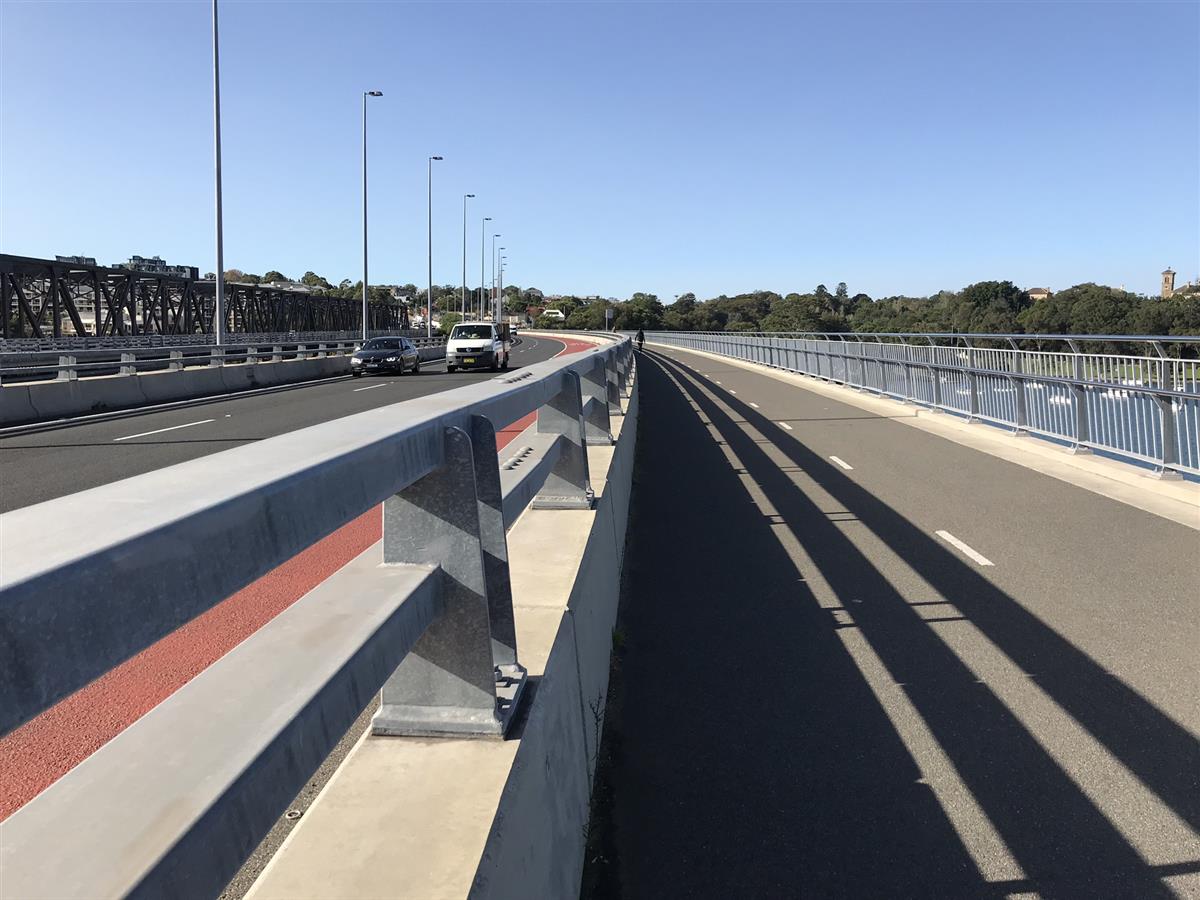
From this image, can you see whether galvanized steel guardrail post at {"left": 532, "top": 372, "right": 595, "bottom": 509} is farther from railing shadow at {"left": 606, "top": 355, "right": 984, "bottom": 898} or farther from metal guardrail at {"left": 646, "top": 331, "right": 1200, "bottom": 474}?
metal guardrail at {"left": 646, "top": 331, "right": 1200, "bottom": 474}

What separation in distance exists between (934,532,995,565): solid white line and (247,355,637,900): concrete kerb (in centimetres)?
540

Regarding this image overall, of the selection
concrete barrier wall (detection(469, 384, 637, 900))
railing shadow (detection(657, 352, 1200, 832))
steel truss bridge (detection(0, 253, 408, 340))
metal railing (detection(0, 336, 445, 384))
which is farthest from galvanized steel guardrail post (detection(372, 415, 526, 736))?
steel truss bridge (detection(0, 253, 408, 340))

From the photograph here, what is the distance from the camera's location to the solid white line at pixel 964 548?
855 centimetres

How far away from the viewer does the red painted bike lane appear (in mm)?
3785

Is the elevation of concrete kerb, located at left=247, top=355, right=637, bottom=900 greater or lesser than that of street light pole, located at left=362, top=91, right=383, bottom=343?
lesser

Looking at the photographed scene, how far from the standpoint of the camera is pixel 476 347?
3988cm

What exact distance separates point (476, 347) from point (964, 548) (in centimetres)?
3232

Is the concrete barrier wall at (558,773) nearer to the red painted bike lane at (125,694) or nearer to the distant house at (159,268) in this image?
the red painted bike lane at (125,694)

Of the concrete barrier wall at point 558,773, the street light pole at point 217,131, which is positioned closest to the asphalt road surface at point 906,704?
the concrete barrier wall at point 558,773

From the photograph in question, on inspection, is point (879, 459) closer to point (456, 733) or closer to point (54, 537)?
point (456, 733)

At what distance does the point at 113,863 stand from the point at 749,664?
16.3 ft

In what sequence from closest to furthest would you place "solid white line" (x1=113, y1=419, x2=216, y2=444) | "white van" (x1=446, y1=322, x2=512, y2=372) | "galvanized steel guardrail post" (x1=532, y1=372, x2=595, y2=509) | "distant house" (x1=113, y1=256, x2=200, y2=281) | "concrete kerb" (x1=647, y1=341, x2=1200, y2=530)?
"galvanized steel guardrail post" (x1=532, y1=372, x2=595, y2=509), "concrete kerb" (x1=647, y1=341, x2=1200, y2=530), "solid white line" (x1=113, y1=419, x2=216, y2=444), "white van" (x1=446, y1=322, x2=512, y2=372), "distant house" (x1=113, y1=256, x2=200, y2=281)

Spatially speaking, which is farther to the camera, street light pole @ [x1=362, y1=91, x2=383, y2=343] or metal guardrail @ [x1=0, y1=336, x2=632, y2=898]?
street light pole @ [x1=362, y1=91, x2=383, y2=343]

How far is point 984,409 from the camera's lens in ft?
63.1
